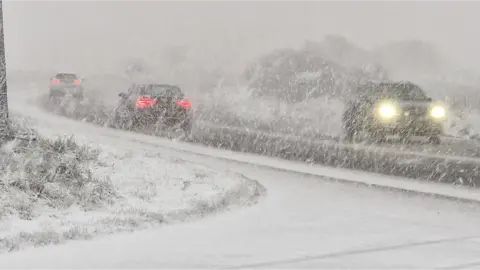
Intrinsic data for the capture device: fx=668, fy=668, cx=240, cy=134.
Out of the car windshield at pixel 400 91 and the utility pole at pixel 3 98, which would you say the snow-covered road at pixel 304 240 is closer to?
the utility pole at pixel 3 98

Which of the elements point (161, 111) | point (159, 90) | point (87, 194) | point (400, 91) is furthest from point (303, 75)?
point (87, 194)

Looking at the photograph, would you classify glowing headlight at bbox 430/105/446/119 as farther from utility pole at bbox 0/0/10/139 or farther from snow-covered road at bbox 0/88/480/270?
utility pole at bbox 0/0/10/139

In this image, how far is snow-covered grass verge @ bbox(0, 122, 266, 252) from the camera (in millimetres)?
7340

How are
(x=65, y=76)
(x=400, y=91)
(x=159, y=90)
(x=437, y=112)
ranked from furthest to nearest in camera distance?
1. (x=65, y=76)
2. (x=159, y=90)
3. (x=400, y=91)
4. (x=437, y=112)

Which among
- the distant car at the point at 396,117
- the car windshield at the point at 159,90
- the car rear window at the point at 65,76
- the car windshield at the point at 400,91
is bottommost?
the car rear window at the point at 65,76

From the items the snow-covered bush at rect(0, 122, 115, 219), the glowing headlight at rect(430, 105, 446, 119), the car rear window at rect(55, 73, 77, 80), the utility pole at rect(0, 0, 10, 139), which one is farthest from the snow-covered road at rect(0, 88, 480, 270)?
the car rear window at rect(55, 73, 77, 80)

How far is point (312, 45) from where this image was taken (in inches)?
1828

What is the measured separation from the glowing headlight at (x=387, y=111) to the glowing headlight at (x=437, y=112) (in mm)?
893

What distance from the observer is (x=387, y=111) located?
590 inches

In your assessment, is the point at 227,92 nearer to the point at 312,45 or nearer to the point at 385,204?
the point at 312,45

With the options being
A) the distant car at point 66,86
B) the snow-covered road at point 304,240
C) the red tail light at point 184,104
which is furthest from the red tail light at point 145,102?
the distant car at point 66,86

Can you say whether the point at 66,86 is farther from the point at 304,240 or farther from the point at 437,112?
the point at 304,240

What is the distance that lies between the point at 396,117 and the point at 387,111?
0.79 ft

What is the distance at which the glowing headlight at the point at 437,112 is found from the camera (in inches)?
594
